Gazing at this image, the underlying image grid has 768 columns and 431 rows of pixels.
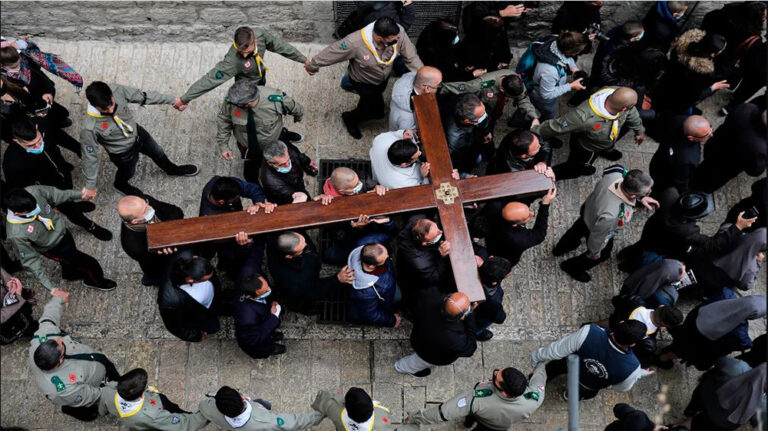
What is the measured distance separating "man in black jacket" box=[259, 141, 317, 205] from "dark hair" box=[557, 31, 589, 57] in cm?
274

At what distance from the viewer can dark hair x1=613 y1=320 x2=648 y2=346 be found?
491 cm

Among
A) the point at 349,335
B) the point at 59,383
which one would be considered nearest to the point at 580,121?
the point at 349,335

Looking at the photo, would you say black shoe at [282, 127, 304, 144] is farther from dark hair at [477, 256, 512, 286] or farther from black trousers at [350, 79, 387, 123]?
dark hair at [477, 256, 512, 286]

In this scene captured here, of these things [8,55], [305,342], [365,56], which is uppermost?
[8,55]

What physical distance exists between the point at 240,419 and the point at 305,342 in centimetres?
141

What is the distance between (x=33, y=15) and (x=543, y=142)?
5.59 metres

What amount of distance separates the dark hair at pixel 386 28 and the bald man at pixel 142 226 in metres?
2.45

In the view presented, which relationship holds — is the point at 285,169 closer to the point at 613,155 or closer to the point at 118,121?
the point at 118,121

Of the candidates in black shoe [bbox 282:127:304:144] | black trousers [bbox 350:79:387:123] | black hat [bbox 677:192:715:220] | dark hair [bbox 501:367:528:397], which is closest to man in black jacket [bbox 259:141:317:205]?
black shoe [bbox 282:127:304:144]

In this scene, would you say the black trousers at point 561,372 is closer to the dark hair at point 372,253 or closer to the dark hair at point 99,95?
the dark hair at point 372,253

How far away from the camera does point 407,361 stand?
594 cm

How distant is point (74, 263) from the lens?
5.96m

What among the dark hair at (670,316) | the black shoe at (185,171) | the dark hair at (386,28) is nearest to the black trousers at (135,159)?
the black shoe at (185,171)

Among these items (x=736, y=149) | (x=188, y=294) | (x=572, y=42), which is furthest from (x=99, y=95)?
(x=736, y=149)
